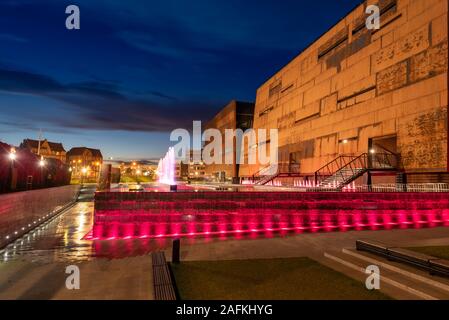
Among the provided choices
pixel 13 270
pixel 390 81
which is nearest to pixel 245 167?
pixel 390 81

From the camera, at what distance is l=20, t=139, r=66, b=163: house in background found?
111 meters

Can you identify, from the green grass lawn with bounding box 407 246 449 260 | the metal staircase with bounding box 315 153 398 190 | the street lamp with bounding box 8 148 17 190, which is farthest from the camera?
the metal staircase with bounding box 315 153 398 190

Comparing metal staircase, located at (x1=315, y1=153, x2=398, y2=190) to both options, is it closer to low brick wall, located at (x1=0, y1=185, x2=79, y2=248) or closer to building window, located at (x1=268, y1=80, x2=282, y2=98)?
low brick wall, located at (x1=0, y1=185, x2=79, y2=248)

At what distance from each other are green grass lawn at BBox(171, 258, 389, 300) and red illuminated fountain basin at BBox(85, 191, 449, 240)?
5.96 m

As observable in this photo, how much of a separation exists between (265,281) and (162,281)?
2.46m

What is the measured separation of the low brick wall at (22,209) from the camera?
12.7 meters

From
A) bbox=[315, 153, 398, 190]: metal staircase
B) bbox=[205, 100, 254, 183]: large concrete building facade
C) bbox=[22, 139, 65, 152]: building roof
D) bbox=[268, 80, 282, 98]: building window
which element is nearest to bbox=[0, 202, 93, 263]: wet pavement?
bbox=[315, 153, 398, 190]: metal staircase

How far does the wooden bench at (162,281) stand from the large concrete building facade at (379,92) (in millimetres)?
21422

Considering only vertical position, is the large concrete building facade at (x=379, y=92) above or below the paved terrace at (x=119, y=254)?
above

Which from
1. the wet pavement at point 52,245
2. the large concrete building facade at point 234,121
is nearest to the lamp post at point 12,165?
the wet pavement at point 52,245

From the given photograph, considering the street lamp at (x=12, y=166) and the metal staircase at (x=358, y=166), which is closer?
the street lamp at (x=12, y=166)

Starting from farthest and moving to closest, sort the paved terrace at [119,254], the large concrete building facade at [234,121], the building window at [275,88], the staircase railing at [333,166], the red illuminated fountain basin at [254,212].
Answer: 1. the large concrete building facade at [234,121]
2. the building window at [275,88]
3. the staircase railing at [333,166]
4. the red illuminated fountain basin at [254,212]
5. the paved terrace at [119,254]

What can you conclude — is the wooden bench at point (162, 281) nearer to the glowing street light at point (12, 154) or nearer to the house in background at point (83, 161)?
the glowing street light at point (12, 154)
